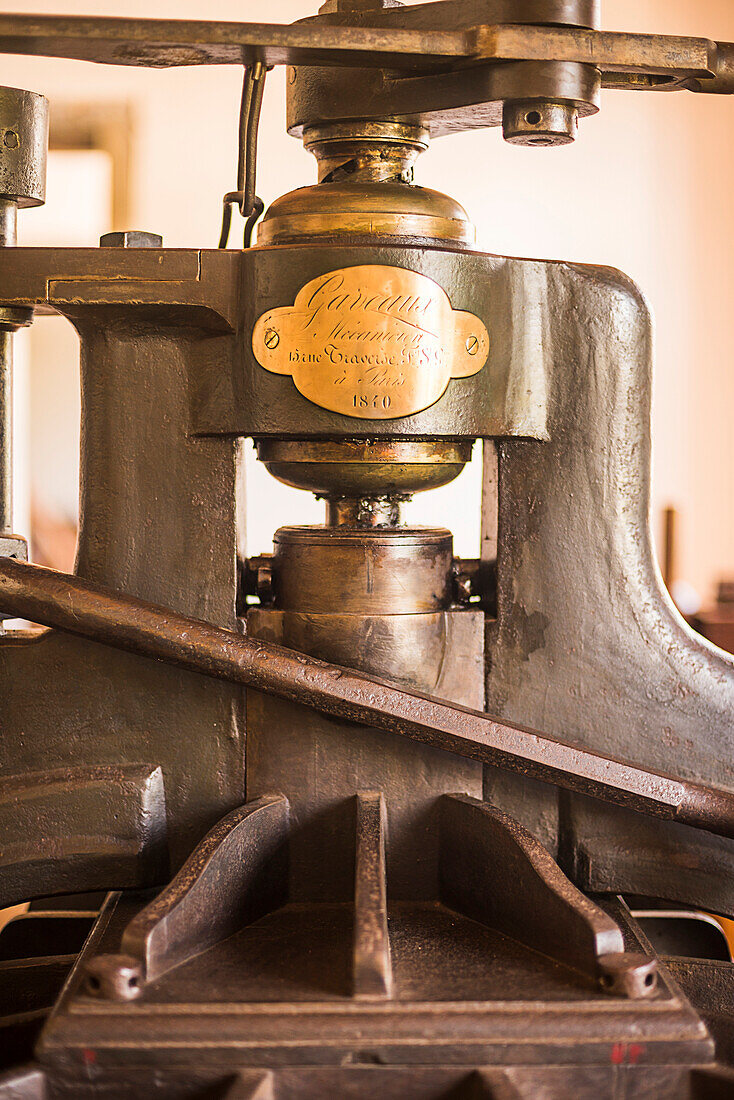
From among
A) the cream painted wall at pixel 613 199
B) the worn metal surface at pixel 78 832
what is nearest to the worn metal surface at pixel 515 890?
the worn metal surface at pixel 78 832

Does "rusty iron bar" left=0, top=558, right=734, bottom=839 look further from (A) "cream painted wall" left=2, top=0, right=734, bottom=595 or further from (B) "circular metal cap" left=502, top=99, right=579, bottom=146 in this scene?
(A) "cream painted wall" left=2, top=0, right=734, bottom=595

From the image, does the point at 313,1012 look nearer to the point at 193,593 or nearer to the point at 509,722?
the point at 509,722

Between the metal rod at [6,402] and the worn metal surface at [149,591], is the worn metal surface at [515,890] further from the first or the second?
the metal rod at [6,402]

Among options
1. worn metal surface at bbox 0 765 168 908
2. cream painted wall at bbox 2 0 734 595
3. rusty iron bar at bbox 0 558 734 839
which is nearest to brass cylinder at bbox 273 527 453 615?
rusty iron bar at bbox 0 558 734 839

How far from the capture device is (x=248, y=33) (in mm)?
1016

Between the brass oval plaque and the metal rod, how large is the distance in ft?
0.86

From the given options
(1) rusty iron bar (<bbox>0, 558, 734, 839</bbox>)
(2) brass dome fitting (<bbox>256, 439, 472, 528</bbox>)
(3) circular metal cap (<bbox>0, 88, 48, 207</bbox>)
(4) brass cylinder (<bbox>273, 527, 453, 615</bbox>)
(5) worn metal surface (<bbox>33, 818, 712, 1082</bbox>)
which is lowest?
(5) worn metal surface (<bbox>33, 818, 712, 1082</bbox>)

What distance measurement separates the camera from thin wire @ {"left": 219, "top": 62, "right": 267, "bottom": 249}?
1.08 meters

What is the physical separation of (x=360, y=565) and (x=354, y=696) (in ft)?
0.50

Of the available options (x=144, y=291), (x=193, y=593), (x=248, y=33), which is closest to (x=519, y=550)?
(x=193, y=593)

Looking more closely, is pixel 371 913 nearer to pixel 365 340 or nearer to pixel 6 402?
pixel 365 340

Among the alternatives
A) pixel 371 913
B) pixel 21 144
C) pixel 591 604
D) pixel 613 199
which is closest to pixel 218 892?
pixel 371 913

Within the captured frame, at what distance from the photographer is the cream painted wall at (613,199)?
3.13m

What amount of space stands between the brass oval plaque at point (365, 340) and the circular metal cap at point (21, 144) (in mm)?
280
